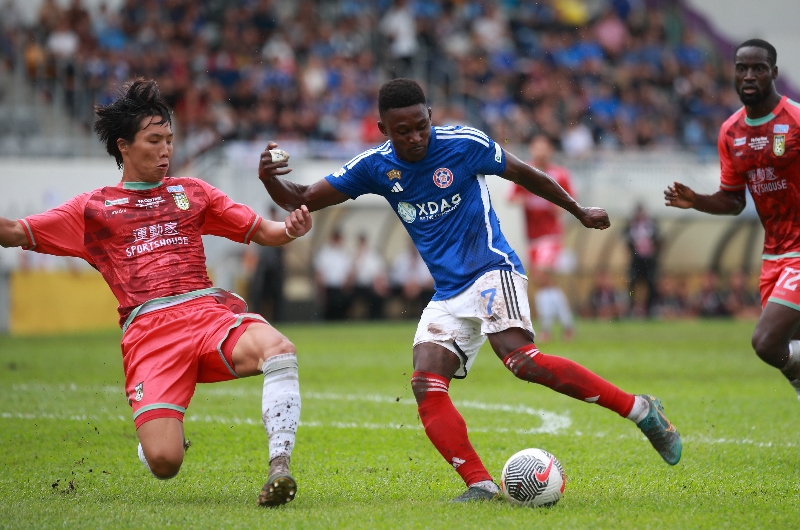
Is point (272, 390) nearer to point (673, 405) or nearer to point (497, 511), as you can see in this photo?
point (497, 511)

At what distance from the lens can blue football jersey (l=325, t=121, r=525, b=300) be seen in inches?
224

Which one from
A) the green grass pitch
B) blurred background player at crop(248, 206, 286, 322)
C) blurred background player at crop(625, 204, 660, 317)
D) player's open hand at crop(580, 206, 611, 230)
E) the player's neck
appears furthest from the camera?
blurred background player at crop(625, 204, 660, 317)

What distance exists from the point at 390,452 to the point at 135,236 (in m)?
2.38

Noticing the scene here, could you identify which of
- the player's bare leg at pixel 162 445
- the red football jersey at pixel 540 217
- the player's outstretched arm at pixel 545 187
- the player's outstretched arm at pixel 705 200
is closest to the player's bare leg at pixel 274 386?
the player's bare leg at pixel 162 445

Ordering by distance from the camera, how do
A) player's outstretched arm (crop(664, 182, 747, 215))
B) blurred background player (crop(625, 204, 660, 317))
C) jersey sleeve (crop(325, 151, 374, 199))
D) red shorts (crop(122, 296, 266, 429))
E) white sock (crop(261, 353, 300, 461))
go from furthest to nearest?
1. blurred background player (crop(625, 204, 660, 317))
2. player's outstretched arm (crop(664, 182, 747, 215))
3. jersey sleeve (crop(325, 151, 374, 199))
4. red shorts (crop(122, 296, 266, 429))
5. white sock (crop(261, 353, 300, 461))

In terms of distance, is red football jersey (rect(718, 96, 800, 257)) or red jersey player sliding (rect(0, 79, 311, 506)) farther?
red football jersey (rect(718, 96, 800, 257))

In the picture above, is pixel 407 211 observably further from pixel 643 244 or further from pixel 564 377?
pixel 643 244

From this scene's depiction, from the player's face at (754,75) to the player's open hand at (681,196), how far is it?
2.25ft

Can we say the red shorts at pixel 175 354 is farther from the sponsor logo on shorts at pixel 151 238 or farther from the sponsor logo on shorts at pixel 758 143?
the sponsor logo on shorts at pixel 758 143

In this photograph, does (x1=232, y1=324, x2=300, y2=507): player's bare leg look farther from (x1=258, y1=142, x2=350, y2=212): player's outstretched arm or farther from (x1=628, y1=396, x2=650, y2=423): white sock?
(x1=628, y1=396, x2=650, y2=423): white sock

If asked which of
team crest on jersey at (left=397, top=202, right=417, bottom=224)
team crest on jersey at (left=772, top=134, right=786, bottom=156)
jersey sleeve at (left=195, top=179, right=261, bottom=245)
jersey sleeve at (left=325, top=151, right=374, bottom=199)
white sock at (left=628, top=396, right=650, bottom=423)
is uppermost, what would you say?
team crest on jersey at (left=772, top=134, right=786, bottom=156)

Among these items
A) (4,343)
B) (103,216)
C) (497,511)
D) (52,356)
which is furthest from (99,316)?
(497,511)

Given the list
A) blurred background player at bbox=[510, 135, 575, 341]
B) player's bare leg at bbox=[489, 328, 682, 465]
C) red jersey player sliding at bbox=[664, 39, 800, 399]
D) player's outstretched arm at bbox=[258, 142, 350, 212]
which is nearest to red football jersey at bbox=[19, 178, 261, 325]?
player's outstretched arm at bbox=[258, 142, 350, 212]

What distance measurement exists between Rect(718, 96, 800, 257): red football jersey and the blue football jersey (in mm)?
2060
